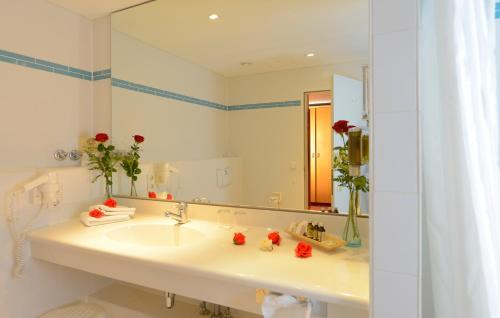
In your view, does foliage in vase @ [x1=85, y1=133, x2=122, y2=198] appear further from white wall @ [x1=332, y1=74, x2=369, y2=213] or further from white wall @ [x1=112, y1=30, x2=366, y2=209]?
white wall @ [x1=332, y1=74, x2=369, y2=213]

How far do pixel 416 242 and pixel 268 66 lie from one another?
1.14m

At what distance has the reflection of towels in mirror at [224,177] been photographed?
1.61 meters

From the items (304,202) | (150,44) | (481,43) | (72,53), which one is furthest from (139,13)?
(481,43)

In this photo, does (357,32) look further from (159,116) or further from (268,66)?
(159,116)

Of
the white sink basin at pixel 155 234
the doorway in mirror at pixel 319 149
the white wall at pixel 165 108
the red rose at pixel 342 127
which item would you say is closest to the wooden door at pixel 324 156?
the doorway in mirror at pixel 319 149

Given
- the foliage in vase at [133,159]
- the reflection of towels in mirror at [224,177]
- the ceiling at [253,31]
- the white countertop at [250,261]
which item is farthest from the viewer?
the foliage in vase at [133,159]

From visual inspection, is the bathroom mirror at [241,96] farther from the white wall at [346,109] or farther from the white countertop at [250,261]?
the white countertop at [250,261]

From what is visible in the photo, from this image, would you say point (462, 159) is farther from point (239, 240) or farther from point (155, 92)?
point (155, 92)

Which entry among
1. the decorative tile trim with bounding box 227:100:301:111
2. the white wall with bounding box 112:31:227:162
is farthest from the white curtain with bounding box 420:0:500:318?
the white wall with bounding box 112:31:227:162

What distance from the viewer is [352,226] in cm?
119

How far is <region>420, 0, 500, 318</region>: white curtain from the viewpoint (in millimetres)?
633

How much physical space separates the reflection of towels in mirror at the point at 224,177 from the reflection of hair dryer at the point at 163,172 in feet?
0.99

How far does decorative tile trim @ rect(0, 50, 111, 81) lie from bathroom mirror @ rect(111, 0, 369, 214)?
6.0 inches

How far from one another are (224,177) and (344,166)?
2.19 feet
